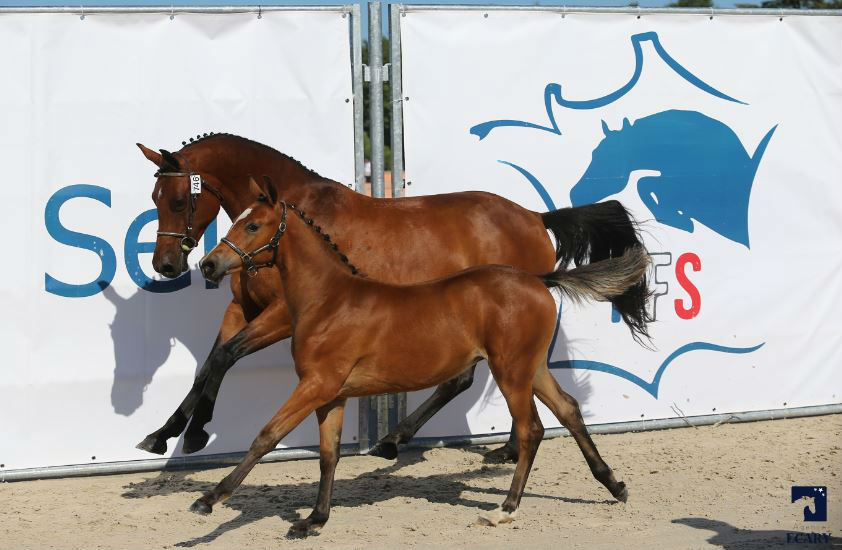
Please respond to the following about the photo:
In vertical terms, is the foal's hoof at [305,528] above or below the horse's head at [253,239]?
below

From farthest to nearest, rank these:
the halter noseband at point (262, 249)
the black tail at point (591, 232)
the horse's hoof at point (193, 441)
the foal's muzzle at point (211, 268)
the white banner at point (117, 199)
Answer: the black tail at point (591, 232), the white banner at point (117, 199), the horse's hoof at point (193, 441), the halter noseband at point (262, 249), the foal's muzzle at point (211, 268)

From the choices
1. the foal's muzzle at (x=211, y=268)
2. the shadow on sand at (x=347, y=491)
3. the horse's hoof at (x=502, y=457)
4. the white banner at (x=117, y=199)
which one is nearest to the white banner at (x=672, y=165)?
the horse's hoof at (x=502, y=457)

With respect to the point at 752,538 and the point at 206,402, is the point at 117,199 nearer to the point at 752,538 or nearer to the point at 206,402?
the point at 206,402

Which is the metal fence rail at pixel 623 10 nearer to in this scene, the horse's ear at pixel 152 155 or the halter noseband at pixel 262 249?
the horse's ear at pixel 152 155

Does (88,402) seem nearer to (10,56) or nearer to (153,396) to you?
(153,396)

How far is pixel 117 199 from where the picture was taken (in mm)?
7215

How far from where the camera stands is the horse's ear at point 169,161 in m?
6.42

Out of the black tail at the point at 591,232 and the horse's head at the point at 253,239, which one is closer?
the horse's head at the point at 253,239

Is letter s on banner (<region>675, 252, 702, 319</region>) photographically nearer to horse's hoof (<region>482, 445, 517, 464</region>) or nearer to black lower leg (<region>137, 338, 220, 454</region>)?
horse's hoof (<region>482, 445, 517, 464</region>)

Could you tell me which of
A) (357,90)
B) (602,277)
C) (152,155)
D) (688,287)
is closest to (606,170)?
(688,287)

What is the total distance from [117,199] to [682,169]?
13.2 feet

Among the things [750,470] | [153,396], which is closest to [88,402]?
[153,396]

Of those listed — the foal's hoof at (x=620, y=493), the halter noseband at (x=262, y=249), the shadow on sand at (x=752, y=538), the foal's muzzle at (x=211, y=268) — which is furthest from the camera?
the foal's hoof at (x=620, y=493)

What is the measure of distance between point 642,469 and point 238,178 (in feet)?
10.2
